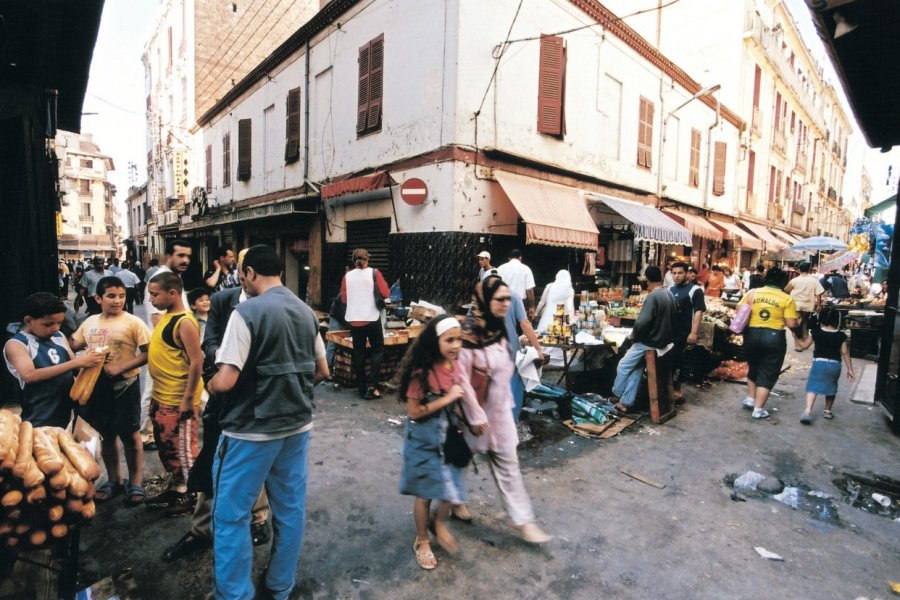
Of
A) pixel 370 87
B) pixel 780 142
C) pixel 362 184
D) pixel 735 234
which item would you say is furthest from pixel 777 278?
pixel 780 142

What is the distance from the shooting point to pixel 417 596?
105 inches

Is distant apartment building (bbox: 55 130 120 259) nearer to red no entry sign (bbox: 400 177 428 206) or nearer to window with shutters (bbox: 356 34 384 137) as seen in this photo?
window with shutters (bbox: 356 34 384 137)

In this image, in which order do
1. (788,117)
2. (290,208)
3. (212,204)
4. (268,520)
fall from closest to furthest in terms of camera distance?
(268,520) → (290,208) → (212,204) → (788,117)

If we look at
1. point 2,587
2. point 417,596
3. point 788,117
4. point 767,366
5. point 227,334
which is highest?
point 788,117

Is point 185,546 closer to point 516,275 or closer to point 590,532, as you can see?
point 590,532

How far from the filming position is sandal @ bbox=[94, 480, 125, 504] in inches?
140

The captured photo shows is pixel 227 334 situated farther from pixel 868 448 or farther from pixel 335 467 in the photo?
pixel 868 448

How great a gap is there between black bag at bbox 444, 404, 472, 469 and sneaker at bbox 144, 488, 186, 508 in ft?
7.23

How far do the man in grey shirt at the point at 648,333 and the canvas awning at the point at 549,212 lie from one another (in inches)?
121

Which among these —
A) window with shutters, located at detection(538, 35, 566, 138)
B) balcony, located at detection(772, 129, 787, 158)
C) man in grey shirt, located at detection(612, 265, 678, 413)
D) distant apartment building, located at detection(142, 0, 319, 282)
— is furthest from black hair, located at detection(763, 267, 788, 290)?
distant apartment building, located at detection(142, 0, 319, 282)

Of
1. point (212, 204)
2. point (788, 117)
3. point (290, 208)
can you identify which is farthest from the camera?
point (788, 117)

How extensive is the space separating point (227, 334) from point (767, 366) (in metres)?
6.42

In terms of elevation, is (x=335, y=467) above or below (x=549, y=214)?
below

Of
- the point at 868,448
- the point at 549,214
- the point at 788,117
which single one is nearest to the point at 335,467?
the point at 868,448
